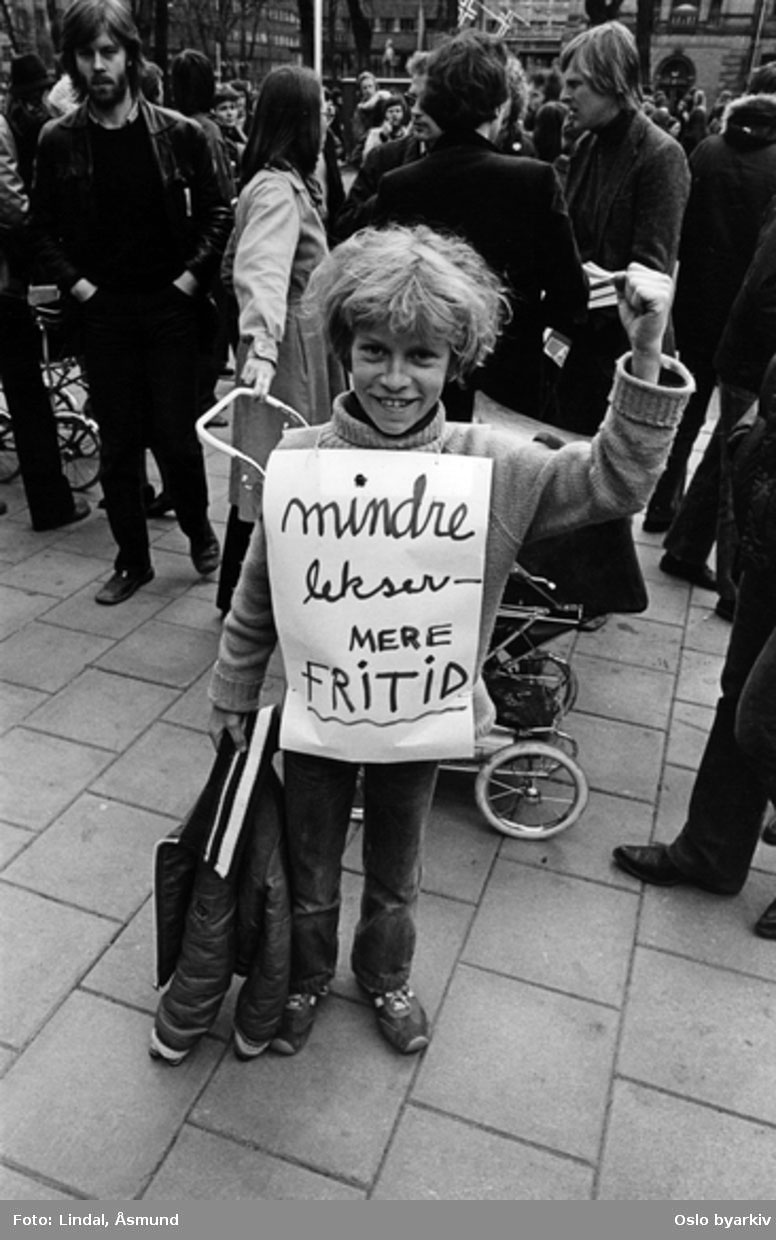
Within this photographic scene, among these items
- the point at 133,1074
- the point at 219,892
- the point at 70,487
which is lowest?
the point at 70,487

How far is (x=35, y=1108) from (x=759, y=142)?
4592 mm

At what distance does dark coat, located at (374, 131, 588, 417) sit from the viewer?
9.80ft

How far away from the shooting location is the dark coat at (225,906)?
78.3 inches

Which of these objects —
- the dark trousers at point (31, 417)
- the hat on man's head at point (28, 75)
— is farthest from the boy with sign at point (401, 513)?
the hat on man's head at point (28, 75)

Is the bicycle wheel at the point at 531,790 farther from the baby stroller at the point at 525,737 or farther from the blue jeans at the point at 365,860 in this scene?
the blue jeans at the point at 365,860

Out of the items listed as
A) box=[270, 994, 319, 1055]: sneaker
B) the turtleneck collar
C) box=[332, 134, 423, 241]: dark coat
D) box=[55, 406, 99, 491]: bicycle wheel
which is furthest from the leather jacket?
box=[270, 994, 319, 1055]: sneaker

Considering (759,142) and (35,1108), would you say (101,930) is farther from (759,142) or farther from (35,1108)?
(759,142)

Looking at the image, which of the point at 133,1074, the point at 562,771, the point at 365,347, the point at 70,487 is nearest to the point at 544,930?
the point at 562,771

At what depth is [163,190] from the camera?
3.68m

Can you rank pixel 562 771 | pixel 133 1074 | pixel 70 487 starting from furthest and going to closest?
pixel 70 487 < pixel 562 771 < pixel 133 1074

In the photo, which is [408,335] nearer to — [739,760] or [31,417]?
[739,760]

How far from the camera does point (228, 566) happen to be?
12.7ft

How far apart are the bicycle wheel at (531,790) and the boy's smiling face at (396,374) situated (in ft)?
4.73

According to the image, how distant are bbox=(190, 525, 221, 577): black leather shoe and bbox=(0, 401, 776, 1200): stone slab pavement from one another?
39.4 inches
